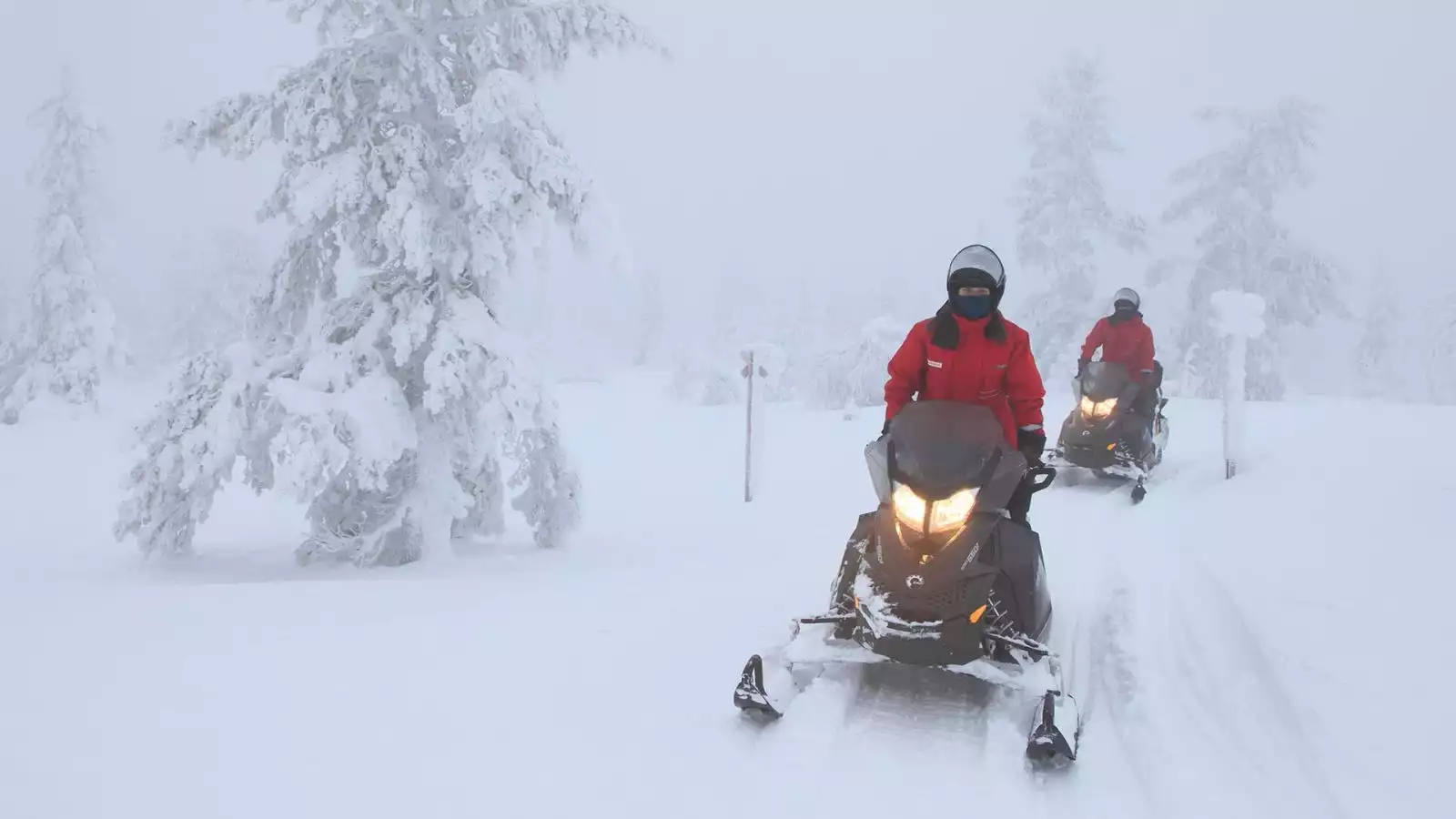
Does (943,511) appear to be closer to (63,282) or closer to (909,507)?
(909,507)

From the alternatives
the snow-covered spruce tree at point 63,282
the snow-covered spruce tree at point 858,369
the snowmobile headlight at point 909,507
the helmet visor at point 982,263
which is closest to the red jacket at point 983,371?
the helmet visor at point 982,263

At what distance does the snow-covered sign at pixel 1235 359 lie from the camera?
12.2 metres

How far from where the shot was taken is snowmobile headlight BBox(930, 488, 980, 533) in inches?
173

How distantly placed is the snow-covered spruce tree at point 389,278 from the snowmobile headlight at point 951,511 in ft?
20.3

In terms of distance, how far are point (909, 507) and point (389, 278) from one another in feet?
25.2

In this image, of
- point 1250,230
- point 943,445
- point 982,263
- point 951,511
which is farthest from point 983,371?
point 1250,230

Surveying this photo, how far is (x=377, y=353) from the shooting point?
9.84 meters

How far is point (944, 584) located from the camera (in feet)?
13.9

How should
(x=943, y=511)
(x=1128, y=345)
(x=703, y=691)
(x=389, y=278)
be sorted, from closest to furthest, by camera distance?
(x=943, y=511) < (x=703, y=691) < (x=389, y=278) < (x=1128, y=345)

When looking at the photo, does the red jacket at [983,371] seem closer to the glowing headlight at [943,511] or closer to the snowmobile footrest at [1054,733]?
the glowing headlight at [943,511]

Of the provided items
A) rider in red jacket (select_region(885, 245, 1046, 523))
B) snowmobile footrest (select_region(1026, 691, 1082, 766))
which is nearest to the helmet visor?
rider in red jacket (select_region(885, 245, 1046, 523))

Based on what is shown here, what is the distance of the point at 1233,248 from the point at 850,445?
16883 mm

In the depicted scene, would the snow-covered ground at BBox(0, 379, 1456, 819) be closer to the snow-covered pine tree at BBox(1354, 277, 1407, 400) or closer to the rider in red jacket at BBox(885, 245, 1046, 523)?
the rider in red jacket at BBox(885, 245, 1046, 523)

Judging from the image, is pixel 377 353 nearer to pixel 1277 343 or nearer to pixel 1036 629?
pixel 1036 629
